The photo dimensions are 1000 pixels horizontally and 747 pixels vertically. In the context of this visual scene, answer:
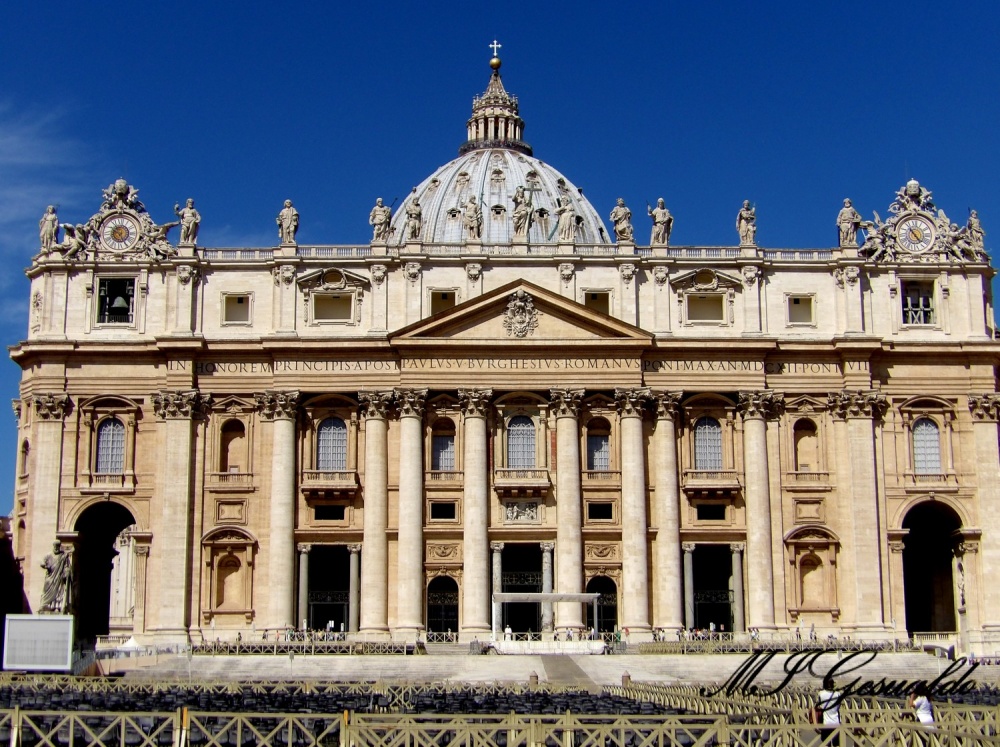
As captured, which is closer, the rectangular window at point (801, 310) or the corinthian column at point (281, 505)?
the corinthian column at point (281, 505)

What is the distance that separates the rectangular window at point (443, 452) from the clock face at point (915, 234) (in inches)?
1055

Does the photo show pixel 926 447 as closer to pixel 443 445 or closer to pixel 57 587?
pixel 443 445

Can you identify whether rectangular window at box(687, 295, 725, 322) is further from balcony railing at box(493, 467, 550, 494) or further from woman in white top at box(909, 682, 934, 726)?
woman in white top at box(909, 682, 934, 726)

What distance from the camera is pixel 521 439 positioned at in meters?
76.3

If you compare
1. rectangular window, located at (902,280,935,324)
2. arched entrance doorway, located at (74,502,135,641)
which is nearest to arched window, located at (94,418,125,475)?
arched entrance doorway, located at (74,502,135,641)

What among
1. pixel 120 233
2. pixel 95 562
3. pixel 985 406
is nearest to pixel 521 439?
pixel 120 233

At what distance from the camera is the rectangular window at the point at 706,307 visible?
7881 centimetres

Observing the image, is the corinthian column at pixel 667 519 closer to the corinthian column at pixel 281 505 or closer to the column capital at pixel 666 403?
the column capital at pixel 666 403

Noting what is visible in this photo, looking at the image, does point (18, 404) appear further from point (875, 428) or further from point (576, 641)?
point (875, 428)

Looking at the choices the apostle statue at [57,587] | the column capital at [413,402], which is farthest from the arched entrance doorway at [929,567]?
the apostle statue at [57,587]

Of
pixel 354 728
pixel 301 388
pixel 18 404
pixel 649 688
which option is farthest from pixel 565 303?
pixel 354 728

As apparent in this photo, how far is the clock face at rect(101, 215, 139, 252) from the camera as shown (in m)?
79.0

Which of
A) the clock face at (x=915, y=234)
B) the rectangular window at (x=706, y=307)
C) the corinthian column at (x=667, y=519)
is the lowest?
the corinthian column at (x=667, y=519)

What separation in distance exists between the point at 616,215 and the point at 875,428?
17705mm
